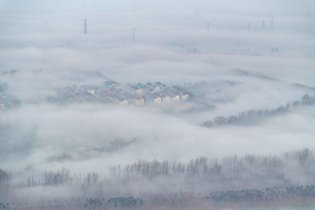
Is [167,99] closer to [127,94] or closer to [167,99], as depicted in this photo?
[167,99]

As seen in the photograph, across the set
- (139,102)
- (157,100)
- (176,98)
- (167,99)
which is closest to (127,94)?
(139,102)

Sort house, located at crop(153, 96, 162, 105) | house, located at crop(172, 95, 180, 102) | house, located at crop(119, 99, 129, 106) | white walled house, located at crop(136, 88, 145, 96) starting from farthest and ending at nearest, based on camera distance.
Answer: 1. white walled house, located at crop(136, 88, 145, 96)
2. house, located at crop(172, 95, 180, 102)
3. house, located at crop(153, 96, 162, 105)
4. house, located at crop(119, 99, 129, 106)

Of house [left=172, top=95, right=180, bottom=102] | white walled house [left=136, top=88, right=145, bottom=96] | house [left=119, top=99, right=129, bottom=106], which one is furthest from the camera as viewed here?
white walled house [left=136, top=88, right=145, bottom=96]

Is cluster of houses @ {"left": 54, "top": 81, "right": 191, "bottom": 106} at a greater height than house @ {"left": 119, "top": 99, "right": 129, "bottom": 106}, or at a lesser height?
greater

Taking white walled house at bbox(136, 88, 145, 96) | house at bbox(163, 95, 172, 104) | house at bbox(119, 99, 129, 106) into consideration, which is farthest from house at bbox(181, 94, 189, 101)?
house at bbox(119, 99, 129, 106)

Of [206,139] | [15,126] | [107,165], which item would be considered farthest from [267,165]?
[15,126]

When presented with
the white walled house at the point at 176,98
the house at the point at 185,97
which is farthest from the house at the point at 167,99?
the house at the point at 185,97

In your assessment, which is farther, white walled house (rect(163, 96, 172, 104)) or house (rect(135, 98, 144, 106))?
white walled house (rect(163, 96, 172, 104))

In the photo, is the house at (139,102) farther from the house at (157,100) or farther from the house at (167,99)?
the house at (167,99)

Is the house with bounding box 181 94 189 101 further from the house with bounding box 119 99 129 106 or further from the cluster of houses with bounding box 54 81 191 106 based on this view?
the house with bounding box 119 99 129 106
